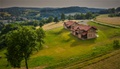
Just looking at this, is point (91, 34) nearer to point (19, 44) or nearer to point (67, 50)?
point (67, 50)

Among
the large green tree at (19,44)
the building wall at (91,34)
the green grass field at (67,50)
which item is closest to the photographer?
the large green tree at (19,44)

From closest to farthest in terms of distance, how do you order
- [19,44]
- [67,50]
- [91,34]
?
[19,44] → [67,50] → [91,34]

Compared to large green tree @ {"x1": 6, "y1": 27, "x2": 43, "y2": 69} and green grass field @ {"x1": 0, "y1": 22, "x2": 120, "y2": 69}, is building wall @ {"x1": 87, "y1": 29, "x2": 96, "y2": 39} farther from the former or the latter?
large green tree @ {"x1": 6, "y1": 27, "x2": 43, "y2": 69}

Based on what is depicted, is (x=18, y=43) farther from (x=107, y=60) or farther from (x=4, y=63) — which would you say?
(x=4, y=63)

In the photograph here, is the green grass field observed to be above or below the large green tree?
below

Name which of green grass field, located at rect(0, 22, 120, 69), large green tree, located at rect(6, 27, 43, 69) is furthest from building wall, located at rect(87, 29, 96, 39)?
large green tree, located at rect(6, 27, 43, 69)

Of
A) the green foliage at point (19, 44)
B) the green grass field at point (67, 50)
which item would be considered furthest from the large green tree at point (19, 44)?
the green grass field at point (67, 50)

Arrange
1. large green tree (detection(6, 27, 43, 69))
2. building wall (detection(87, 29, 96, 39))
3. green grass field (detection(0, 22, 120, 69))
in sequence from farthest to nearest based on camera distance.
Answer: building wall (detection(87, 29, 96, 39)) < green grass field (detection(0, 22, 120, 69)) < large green tree (detection(6, 27, 43, 69))

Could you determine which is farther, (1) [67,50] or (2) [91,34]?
(2) [91,34]

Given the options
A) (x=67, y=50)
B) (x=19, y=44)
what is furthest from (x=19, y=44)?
(x=67, y=50)

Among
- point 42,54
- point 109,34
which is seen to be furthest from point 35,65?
point 109,34

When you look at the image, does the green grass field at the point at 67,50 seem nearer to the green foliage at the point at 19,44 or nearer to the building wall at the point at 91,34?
the building wall at the point at 91,34
